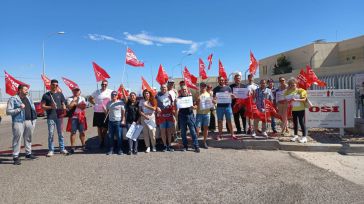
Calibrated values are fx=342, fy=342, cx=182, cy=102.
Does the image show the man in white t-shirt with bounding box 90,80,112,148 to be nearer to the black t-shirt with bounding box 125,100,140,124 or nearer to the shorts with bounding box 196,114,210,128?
the black t-shirt with bounding box 125,100,140,124

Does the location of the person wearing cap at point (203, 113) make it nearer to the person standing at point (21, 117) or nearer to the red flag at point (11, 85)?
the person standing at point (21, 117)

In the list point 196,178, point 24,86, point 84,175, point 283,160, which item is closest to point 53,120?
point 24,86

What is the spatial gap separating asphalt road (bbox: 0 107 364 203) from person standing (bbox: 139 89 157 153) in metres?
0.76

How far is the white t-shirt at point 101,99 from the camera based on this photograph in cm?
923

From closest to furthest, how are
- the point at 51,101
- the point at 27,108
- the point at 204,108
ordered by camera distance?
the point at 27,108, the point at 51,101, the point at 204,108

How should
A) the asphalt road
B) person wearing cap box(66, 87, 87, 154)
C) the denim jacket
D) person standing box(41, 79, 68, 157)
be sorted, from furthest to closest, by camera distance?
1. person wearing cap box(66, 87, 87, 154)
2. person standing box(41, 79, 68, 157)
3. the denim jacket
4. the asphalt road

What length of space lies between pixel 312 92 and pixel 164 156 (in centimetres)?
497

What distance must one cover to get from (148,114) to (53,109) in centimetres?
241

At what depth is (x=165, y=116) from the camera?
900 centimetres

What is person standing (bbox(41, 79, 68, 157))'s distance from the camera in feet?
28.4

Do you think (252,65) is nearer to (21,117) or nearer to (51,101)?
(51,101)

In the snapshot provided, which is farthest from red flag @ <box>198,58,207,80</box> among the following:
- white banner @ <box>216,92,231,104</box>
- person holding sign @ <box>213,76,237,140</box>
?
white banner @ <box>216,92,231,104</box>

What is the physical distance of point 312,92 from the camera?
401 inches

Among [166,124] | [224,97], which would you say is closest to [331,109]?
[224,97]
